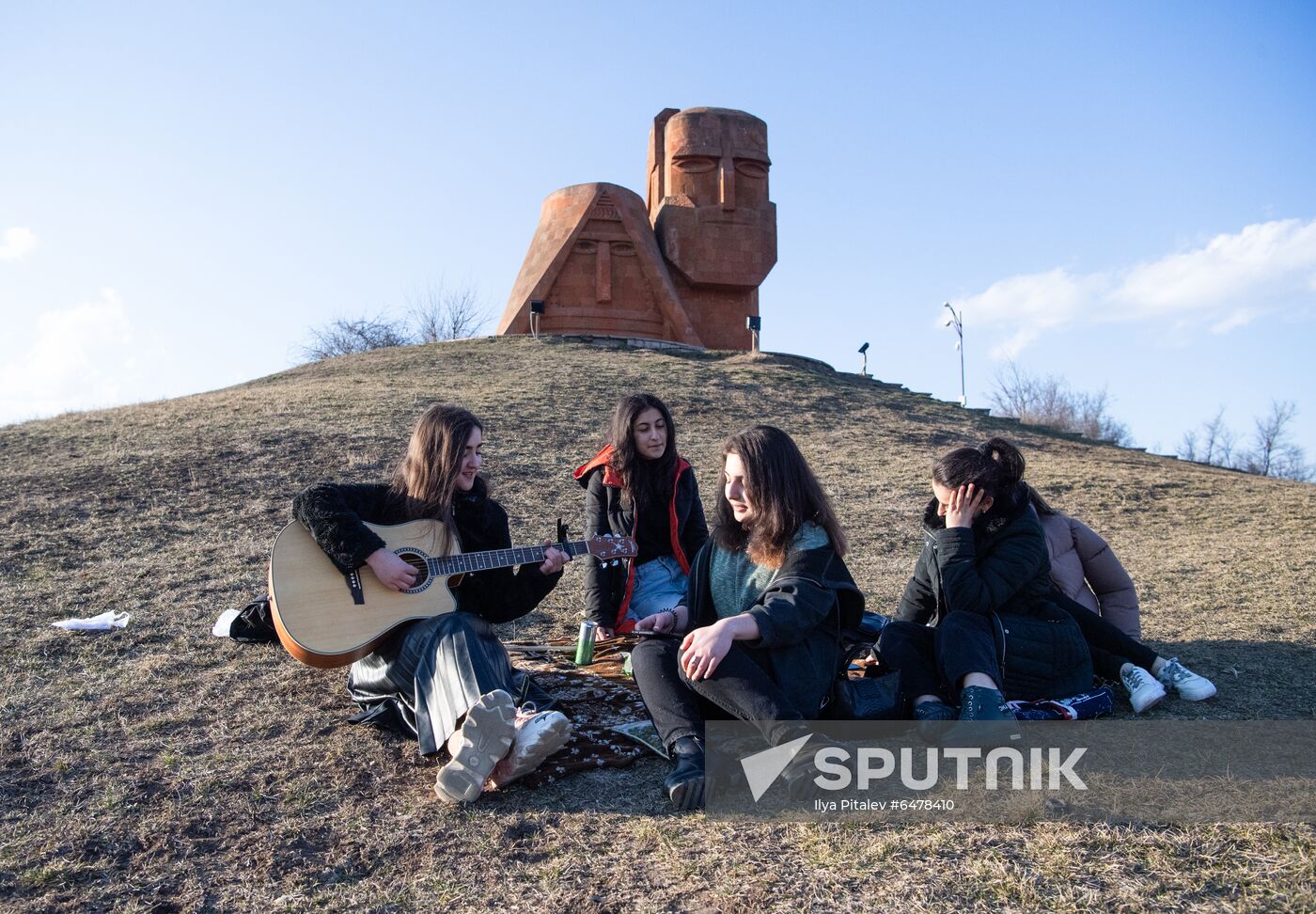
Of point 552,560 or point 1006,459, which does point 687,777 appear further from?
point 1006,459

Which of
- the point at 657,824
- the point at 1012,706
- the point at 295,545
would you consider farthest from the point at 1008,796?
the point at 295,545

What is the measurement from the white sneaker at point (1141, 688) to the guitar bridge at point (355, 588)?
3022 mm

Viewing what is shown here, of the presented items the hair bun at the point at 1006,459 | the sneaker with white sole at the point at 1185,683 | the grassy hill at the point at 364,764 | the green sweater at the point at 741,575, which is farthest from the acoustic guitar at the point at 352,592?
the sneaker with white sole at the point at 1185,683

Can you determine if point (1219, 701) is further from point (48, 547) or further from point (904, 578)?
point (48, 547)

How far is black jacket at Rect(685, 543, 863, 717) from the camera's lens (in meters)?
3.26

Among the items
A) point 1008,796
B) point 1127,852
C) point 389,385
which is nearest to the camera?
point 1127,852

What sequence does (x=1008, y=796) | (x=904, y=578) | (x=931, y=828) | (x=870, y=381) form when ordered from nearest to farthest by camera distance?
(x=931, y=828) < (x=1008, y=796) < (x=904, y=578) < (x=870, y=381)

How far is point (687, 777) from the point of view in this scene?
3.09 m

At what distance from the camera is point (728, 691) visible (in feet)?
10.5

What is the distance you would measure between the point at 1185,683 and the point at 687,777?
2.32 meters

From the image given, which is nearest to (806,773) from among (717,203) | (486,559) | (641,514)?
(486,559)

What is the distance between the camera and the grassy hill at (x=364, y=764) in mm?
2604

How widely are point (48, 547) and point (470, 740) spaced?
20.3 feet

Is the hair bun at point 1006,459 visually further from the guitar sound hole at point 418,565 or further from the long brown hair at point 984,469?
the guitar sound hole at point 418,565
